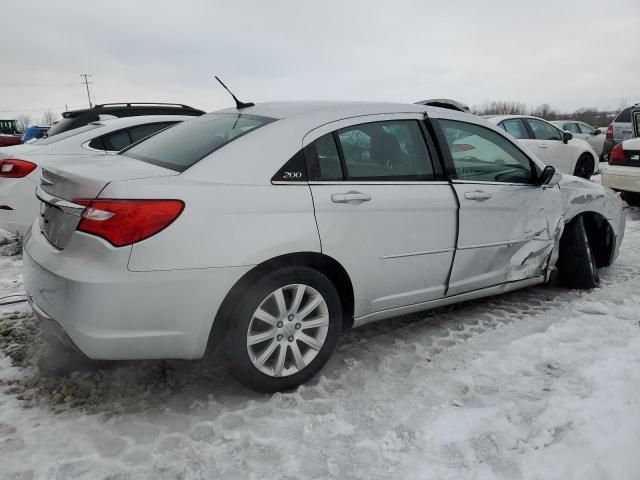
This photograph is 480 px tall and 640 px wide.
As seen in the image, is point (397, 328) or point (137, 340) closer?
point (137, 340)

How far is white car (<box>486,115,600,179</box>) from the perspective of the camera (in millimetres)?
9914

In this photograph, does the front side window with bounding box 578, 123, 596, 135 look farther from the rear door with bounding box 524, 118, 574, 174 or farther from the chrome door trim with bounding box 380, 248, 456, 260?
the chrome door trim with bounding box 380, 248, 456, 260

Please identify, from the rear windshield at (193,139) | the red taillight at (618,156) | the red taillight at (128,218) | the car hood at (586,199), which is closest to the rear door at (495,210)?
the car hood at (586,199)

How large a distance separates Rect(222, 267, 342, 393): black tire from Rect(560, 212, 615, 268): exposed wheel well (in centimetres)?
286

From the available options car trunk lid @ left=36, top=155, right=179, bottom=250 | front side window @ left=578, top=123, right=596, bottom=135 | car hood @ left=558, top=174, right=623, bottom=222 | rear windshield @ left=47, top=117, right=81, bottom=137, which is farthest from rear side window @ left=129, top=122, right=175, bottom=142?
front side window @ left=578, top=123, right=596, bottom=135

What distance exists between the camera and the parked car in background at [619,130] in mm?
11648

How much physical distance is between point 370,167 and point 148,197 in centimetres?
130

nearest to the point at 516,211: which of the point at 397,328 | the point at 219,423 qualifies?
the point at 397,328

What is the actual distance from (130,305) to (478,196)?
2.27 meters

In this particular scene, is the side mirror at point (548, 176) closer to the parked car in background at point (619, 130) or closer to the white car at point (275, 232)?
the white car at point (275, 232)

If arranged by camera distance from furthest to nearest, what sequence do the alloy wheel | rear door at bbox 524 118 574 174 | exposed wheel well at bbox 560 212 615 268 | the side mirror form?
1. rear door at bbox 524 118 574 174
2. exposed wheel well at bbox 560 212 615 268
3. the side mirror
4. the alloy wheel

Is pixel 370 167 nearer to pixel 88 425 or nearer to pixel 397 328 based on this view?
pixel 397 328

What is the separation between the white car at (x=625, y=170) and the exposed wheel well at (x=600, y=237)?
3.02 metres

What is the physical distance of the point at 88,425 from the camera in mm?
2432
